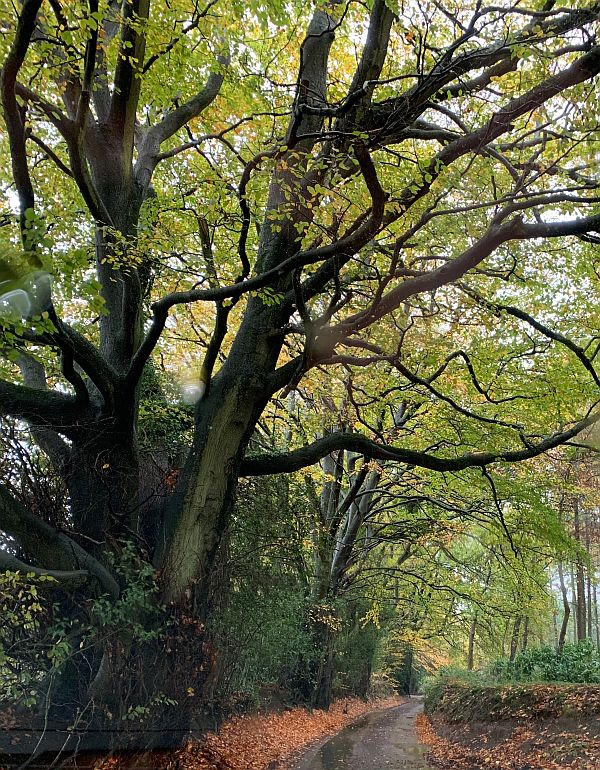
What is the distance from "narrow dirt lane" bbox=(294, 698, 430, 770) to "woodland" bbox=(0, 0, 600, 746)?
6.01 feet

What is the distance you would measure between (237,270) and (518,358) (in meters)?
5.53

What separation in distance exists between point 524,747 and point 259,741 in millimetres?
4585

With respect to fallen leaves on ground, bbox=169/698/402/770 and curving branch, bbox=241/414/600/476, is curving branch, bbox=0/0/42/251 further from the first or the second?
fallen leaves on ground, bbox=169/698/402/770

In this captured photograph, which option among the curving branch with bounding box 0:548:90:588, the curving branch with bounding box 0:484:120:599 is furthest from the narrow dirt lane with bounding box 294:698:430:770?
the curving branch with bounding box 0:548:90:588

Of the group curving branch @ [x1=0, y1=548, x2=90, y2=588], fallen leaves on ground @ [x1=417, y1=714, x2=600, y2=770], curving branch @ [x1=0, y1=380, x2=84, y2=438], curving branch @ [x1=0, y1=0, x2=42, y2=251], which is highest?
curving branch @ [x1=0, y1=0, x2=42, y2=251]

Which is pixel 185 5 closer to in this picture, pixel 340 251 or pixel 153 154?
pixel 153 154

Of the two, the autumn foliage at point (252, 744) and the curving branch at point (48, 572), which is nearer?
the curving branch at point (48, 572)

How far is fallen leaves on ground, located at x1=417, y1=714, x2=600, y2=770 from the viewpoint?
7.96 meters

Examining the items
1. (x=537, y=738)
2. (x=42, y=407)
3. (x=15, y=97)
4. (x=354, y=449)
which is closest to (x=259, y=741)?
(x=537, y=738)

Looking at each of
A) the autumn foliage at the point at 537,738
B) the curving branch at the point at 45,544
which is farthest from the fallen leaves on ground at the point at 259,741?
the autumn foliage at the point at 537,738

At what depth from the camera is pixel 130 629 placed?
5941 millimetres

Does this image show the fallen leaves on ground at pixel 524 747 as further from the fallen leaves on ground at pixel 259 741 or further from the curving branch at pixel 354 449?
the curving branch at pixel 354 449

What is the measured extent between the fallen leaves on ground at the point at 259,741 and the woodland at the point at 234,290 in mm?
390

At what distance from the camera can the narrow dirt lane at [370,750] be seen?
30.8 feet
